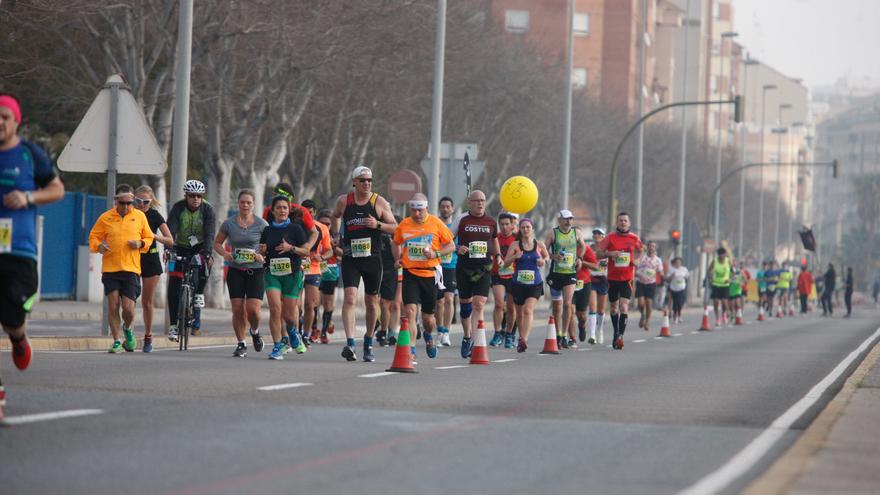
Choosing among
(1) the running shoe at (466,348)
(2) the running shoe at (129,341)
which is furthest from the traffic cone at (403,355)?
(1) the running shoe at (466,348)

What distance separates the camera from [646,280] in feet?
126

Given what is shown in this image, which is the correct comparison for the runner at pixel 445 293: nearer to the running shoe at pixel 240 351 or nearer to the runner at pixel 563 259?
the runner at pixel 563 259

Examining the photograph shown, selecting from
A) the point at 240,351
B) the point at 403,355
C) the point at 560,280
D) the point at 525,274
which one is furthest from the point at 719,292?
the point at 403,355

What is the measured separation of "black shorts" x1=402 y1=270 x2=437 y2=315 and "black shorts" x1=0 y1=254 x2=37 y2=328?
8034mm

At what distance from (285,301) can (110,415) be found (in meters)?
8.55

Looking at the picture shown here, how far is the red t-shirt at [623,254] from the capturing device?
93.0 feet

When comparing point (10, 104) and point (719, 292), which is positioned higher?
point (10, 104)

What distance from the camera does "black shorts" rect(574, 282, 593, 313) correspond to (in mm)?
28781

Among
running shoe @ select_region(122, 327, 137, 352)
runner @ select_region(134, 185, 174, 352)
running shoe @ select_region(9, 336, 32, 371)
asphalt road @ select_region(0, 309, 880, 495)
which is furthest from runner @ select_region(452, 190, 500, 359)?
running shoe @ select_region(9, 336, 32, 371)

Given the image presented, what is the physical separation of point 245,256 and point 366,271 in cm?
134

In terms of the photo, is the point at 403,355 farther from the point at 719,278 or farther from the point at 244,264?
the point at 719,278

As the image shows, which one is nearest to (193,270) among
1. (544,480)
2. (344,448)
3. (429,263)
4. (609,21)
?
(429,263)

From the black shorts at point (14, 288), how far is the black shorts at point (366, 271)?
803 centimetres

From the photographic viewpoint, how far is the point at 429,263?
1955cm
